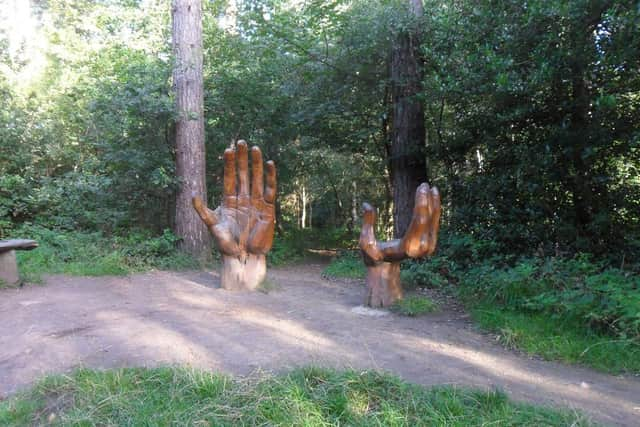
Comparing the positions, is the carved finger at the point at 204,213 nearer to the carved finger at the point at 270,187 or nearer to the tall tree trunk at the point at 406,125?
the carved finger at the point at 270,187

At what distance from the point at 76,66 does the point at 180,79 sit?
7543 mm

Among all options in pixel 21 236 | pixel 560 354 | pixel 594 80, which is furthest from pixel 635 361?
pixel 21 236

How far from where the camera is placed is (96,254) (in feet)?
31.1

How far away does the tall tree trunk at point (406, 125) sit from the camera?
9.96 m

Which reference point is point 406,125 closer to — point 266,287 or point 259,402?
point 266,287

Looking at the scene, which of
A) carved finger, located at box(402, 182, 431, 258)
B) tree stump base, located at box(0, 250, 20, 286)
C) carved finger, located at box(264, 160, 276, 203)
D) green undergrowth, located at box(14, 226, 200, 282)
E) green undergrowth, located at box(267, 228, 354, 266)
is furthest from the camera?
green undergrowth, located at box(267, 228, 354, 266)

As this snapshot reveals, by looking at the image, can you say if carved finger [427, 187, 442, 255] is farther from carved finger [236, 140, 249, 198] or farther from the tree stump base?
the tree stump base

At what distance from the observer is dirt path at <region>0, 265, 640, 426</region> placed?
150 inches

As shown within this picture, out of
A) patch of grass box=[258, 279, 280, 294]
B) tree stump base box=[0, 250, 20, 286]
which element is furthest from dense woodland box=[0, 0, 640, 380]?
patch of grass box=[258, 279, 280, 294]

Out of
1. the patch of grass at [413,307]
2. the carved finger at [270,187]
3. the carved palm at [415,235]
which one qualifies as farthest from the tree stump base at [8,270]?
the patch of grass at [413,307]

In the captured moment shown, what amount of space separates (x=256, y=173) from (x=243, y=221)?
73cm

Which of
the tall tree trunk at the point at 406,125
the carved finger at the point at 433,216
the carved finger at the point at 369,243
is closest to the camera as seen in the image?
the carved finger at the point at 433,216

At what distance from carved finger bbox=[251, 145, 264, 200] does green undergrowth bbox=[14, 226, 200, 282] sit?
305 centimetres

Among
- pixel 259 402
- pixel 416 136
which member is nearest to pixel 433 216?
pixel 259 402
